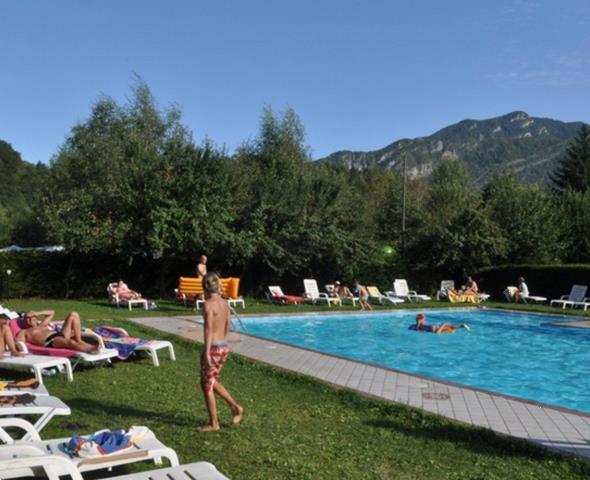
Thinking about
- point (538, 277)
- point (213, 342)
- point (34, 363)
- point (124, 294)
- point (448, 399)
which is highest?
point (538, 277)

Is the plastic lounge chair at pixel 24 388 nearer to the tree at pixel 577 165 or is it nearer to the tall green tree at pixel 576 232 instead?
the tall green tree at pixel 576 232

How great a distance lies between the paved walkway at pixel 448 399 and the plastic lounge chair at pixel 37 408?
12.9 ft

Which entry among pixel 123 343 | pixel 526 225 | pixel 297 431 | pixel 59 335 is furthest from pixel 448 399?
pixel 526 225

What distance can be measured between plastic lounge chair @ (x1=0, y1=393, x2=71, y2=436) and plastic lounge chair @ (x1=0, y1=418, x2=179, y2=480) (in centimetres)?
61

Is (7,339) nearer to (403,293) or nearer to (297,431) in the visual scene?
(297,431)

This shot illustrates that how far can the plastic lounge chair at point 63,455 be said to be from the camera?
3.90m

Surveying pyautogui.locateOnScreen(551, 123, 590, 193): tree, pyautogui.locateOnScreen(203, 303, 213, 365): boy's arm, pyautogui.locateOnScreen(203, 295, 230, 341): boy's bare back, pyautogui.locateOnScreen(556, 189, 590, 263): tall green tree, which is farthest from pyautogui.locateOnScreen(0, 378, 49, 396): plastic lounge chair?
pyautogui.locateOnScreen(551, 123, 590, 193): tree

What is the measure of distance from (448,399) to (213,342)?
3.55m

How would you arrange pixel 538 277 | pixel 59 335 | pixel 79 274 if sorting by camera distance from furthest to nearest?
pixel 538 277, pixel 79 274, pixel 59 335

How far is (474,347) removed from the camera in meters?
16.2

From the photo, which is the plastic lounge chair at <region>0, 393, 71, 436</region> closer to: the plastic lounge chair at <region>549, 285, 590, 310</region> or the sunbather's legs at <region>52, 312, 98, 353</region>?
the sunbather's legs at <region>52, 312, 98, 353</region>

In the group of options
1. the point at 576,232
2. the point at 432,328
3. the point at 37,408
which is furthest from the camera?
the point at 576,232

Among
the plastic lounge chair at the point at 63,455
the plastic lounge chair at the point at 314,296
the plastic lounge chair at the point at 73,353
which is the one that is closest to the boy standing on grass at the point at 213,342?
the plastic lounge chair at the point at 63,455

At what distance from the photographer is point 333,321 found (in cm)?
2008
